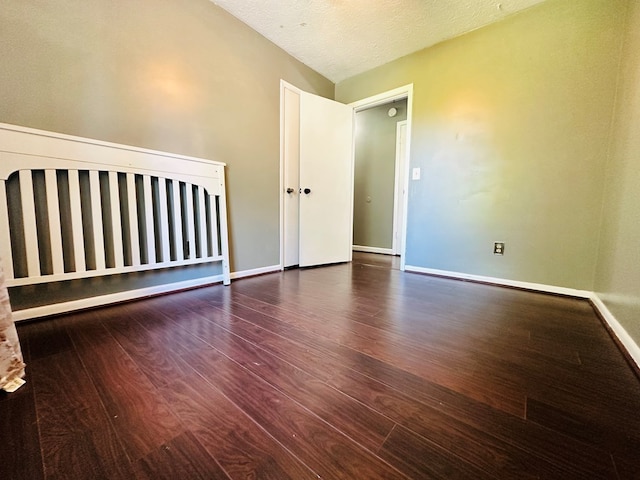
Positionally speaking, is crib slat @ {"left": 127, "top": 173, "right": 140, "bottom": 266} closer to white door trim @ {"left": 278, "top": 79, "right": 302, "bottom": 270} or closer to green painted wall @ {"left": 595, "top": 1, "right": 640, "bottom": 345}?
white door trim @ {"left": 278, "top": 79, "right": 302, "bottom": 270}

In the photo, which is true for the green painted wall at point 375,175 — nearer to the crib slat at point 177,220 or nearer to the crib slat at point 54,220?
the crib slat at point 177,220

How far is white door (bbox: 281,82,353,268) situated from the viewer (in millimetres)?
2664

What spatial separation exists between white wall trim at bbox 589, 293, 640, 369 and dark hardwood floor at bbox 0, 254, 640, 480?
52mm

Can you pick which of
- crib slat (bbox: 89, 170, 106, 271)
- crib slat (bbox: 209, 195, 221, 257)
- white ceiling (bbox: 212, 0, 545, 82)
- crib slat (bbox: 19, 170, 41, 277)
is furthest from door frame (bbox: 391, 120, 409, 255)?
crib slat (bbox: 19, 170, 41, 277)

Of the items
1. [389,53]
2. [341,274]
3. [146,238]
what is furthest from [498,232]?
[146,238]

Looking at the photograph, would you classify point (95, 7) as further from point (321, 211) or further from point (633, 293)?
point (633, 293)

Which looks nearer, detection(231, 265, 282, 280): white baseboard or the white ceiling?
the white ceiling

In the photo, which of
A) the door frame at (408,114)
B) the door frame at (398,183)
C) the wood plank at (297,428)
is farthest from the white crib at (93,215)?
the door frame at (398,183)

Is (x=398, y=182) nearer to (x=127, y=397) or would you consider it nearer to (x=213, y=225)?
(x=213, y=225)

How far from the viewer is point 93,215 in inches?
56.7

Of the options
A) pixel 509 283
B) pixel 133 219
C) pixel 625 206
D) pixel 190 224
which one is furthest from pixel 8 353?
pixel 509 283

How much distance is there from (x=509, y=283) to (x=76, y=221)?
10.1 feet

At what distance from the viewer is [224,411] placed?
741 mm

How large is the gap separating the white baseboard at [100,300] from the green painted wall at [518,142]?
2.14 meters
